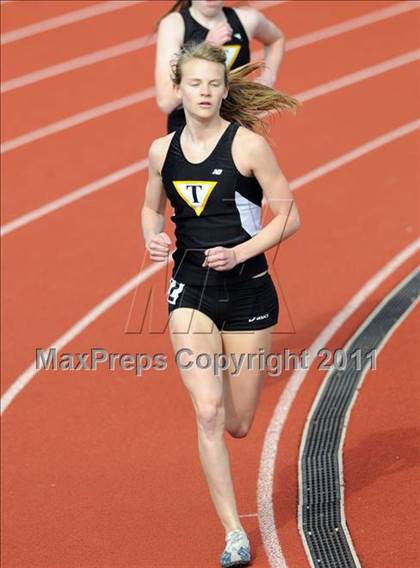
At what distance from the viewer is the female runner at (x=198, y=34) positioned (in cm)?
633

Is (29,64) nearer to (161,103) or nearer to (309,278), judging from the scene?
(309,278)

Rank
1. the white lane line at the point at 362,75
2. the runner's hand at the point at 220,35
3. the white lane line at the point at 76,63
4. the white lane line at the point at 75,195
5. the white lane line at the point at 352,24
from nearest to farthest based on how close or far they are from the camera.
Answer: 1. the runner's hand at the point at 220,35
2. the white lane line at the point at 75,195
3. the white lane line at the point at 362,75
4. the white lane line at the point at 76,63
5. the white lane line at the point at 352,24

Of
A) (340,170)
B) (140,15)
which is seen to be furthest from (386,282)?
(140,15)

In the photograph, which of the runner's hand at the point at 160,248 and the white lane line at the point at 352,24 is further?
the white lane line at the point at 352,24

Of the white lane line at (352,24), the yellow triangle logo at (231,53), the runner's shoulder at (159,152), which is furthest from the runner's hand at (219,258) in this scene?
the white lane line at (352,24)

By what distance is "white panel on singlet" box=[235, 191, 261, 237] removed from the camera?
4730mm

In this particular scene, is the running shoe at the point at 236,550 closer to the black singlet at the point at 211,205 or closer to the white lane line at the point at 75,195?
the black singlet at the point at 211,205

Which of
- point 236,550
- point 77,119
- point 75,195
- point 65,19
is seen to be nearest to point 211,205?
point 236,550

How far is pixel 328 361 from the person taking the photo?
7.11m

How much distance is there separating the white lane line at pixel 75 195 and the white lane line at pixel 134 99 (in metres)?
1.27

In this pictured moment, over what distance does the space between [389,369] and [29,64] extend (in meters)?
7.39

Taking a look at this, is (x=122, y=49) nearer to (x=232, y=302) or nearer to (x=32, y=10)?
(x=32, y=10)

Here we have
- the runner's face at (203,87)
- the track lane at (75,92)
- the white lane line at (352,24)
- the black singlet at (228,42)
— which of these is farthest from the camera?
the white lane line at (352,24)

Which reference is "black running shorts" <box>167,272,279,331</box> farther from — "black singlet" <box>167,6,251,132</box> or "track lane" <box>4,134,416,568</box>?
"black singlet" <box>167,6,251,132</box>
